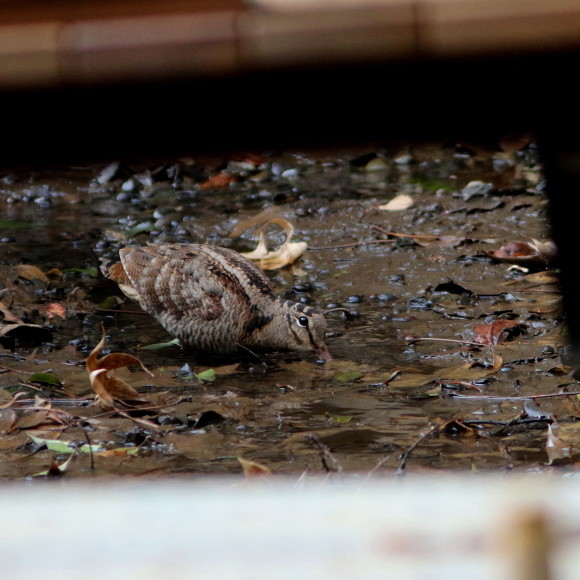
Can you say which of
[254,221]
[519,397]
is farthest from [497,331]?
[254,221]

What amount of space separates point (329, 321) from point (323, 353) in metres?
0.65

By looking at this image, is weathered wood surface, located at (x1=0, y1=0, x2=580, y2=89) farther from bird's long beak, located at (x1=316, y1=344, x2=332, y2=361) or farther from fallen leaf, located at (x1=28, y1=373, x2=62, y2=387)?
bird's long beak, located at (x1=316, y1=344, x2=332, y2=361)

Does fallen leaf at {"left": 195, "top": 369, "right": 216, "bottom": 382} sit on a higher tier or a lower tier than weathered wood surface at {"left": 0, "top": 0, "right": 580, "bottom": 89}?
lower

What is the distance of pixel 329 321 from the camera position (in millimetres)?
6094

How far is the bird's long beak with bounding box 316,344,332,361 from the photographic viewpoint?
5.45 m

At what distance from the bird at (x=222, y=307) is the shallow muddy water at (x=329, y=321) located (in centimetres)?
13

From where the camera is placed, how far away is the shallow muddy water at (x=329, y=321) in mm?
4230

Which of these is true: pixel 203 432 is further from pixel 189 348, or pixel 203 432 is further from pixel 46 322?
pixel 46 322

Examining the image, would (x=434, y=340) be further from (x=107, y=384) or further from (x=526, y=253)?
(x=107, y=384)

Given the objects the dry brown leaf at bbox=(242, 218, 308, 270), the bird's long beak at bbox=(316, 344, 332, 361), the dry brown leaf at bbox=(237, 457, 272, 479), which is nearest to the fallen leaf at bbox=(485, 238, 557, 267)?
the dry brown leaf at bbox=(242, 218, 308, 270)

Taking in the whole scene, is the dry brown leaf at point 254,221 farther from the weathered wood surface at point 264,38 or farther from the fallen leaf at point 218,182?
the weathered wood surface at point 264,38

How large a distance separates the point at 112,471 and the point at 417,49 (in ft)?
10.1

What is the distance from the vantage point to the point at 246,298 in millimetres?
5668

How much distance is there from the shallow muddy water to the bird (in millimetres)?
A: 135
